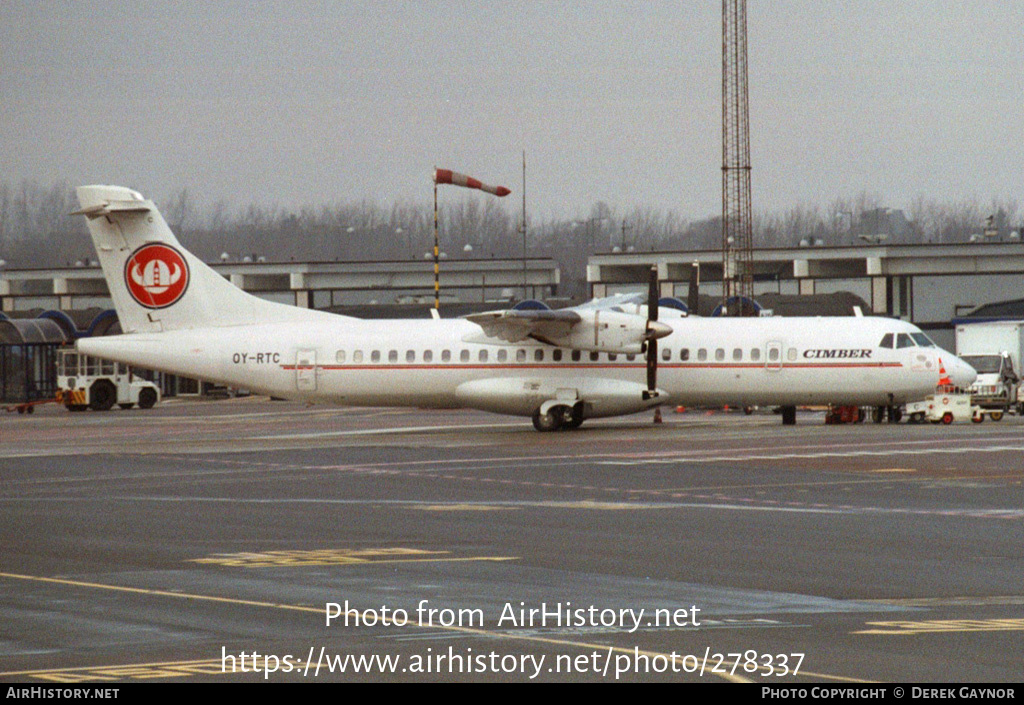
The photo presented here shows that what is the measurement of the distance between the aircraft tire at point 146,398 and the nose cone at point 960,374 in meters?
41.7

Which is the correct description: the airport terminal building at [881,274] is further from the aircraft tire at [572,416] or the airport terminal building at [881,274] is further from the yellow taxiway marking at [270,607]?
the yellow taxiway marking at [270,607]

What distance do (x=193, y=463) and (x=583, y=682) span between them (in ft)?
76.1

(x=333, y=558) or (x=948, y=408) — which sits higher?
(x=333, y=558)

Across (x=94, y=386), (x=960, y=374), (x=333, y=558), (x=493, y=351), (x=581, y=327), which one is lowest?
(x=94, y=386)

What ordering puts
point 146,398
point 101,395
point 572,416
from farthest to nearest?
1. point 146,398
2. point 101,395
3. point 572,416

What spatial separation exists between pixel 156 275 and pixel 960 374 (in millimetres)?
24771

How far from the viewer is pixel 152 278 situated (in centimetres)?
4300

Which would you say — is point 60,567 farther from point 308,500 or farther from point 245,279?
point 245,279

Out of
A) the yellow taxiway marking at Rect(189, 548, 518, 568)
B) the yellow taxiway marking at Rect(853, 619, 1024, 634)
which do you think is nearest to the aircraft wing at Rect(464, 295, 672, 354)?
the yellow taxiway marking at Rect(189, 548, 518, 568)

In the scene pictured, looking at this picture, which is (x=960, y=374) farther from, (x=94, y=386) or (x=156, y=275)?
(x=94, y=386)

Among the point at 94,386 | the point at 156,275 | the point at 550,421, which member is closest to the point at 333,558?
the point at 550,421

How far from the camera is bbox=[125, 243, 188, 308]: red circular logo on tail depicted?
141ft

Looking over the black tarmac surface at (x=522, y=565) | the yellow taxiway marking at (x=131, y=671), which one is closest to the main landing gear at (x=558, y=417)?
the black tarmac surface at (x=522, y=565)

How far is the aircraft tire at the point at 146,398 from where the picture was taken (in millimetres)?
67312
